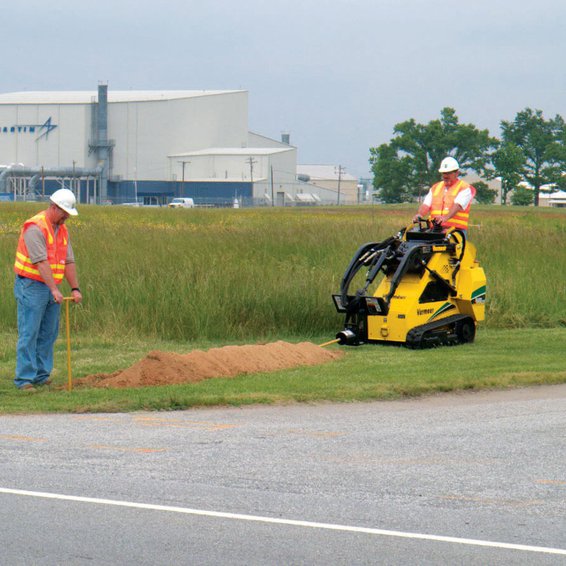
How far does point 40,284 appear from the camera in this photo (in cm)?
1116

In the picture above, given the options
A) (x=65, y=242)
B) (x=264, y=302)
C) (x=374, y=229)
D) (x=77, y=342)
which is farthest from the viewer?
(x=374, y=229)

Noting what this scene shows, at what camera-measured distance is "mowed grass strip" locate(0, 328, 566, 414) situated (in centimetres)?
1045

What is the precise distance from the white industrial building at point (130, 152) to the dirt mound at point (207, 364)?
99.4 m

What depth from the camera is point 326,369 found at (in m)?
12.5

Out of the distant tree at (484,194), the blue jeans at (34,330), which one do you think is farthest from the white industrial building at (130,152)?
the blue jeans at (34,330)

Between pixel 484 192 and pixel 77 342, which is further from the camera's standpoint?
pixel 484 192

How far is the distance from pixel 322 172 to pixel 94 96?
4644 centimetres

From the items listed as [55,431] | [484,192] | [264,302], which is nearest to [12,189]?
[484,192]

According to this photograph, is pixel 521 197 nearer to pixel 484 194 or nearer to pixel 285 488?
pixel 484 194

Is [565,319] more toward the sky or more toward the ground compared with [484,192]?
more toward the ground

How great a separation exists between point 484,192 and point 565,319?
333ft

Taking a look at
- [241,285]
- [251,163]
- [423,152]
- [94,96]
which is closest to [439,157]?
[423,152]

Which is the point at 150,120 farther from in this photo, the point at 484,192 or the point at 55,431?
the point at 55,431

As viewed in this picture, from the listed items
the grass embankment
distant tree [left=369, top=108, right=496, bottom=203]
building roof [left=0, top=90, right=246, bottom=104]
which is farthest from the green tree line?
the grass embankment
